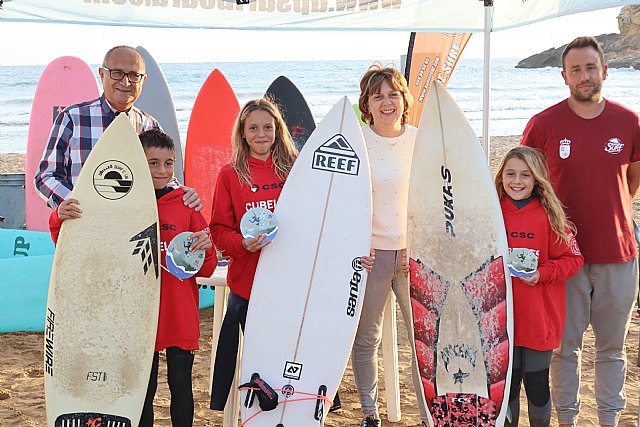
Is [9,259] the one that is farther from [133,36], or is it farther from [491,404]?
[133,36]

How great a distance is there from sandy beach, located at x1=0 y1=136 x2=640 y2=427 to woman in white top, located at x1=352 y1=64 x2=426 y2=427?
1.66 ft

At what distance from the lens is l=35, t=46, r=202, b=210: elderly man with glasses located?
2.72m

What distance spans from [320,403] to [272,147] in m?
0.98

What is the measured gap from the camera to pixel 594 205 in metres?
2.70

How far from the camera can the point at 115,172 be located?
269 cm

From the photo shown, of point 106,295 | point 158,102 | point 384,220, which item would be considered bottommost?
point 106,295


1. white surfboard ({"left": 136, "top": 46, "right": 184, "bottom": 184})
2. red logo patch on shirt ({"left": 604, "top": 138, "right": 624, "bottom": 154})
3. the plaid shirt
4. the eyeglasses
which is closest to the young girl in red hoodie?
red logo patch on shirt ({"left": 604, "top": 138, "right": 624, "bottom": 154})

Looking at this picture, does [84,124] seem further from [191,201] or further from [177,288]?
[177,288]

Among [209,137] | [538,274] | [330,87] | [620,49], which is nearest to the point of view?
[538,274]

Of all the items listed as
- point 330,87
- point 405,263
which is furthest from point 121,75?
point 330,87

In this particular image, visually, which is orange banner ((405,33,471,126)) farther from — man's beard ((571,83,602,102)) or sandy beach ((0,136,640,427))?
man's beard ((571,83,602,102))

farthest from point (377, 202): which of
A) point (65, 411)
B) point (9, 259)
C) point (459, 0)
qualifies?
point (9, 259)

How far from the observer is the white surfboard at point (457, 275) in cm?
272

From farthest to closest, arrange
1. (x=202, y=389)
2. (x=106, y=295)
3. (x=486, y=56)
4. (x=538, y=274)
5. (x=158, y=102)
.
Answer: (x=158, y=102)
(x=202, y=389)
(x=486, y=56)
(x=106, y=295)
(x=538, y=274)
